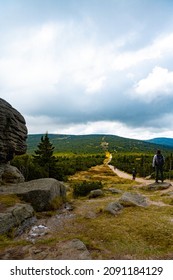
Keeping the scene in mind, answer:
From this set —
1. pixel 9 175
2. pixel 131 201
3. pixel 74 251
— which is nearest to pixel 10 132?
pixel 9 175

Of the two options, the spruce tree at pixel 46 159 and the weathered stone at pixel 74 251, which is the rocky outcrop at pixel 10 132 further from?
the spruce tree at pixel 46 159

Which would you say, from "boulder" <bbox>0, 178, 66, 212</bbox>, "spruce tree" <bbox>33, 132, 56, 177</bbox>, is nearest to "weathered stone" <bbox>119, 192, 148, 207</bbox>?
"boulder" <bbox>0, 178, 66, 212</bbox>

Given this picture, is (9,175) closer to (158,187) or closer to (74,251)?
(158,187)

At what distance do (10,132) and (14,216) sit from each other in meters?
11.4

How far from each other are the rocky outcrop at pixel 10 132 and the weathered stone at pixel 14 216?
29.6 feet

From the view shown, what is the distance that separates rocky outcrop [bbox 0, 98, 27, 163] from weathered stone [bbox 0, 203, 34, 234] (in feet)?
29.6

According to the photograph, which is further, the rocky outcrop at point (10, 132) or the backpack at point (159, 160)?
the backpack at point (159, 160)

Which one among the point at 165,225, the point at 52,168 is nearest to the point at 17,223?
the point at 165,225

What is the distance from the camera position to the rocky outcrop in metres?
23.0

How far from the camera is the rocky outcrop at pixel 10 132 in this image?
75.4 ft

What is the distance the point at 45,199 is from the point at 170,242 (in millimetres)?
8905

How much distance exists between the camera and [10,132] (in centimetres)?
2400

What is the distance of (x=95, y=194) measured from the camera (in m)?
23.9

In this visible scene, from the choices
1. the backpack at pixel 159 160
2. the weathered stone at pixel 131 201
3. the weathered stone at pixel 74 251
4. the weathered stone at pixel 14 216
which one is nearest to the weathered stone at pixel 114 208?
the weathered stone at pixel 131 201
